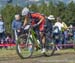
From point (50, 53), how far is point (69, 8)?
991 inches

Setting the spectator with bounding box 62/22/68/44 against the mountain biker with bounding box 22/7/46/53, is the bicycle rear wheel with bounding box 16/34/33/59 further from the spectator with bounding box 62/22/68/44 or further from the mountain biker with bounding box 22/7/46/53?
the spectator with bounding box 62/22/68/44

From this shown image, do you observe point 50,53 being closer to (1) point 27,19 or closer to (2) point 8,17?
A: (1) point 27,19

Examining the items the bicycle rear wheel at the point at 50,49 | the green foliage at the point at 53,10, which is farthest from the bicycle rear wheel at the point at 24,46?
the green foliage at the point at 53,10

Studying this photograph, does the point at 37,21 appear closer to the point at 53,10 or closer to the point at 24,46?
the point at 24,46

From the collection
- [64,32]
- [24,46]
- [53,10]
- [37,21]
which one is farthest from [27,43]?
[53,10]

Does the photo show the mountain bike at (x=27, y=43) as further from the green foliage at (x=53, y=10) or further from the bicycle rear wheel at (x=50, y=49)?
the green foliage at (x=53, y=10)

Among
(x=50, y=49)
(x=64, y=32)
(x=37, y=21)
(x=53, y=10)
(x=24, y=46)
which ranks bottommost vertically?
(x=50, y=49)

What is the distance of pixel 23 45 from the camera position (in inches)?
457

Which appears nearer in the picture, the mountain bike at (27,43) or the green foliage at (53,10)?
the mountain bike at (27,43)

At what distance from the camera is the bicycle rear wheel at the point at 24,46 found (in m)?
11.5

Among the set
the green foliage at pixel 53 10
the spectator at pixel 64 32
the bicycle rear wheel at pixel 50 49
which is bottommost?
the bicycle rear wheel at pixel 50 49

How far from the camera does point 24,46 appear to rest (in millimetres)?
11719

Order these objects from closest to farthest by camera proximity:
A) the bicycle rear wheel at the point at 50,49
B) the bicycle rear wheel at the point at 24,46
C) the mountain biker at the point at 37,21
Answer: the bicycle rear wheel at the point at 24,46
the mountain biker at the point at 37,21
the bicycle rear wheel at the point at 50,49

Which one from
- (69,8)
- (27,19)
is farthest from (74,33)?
(69,8)
